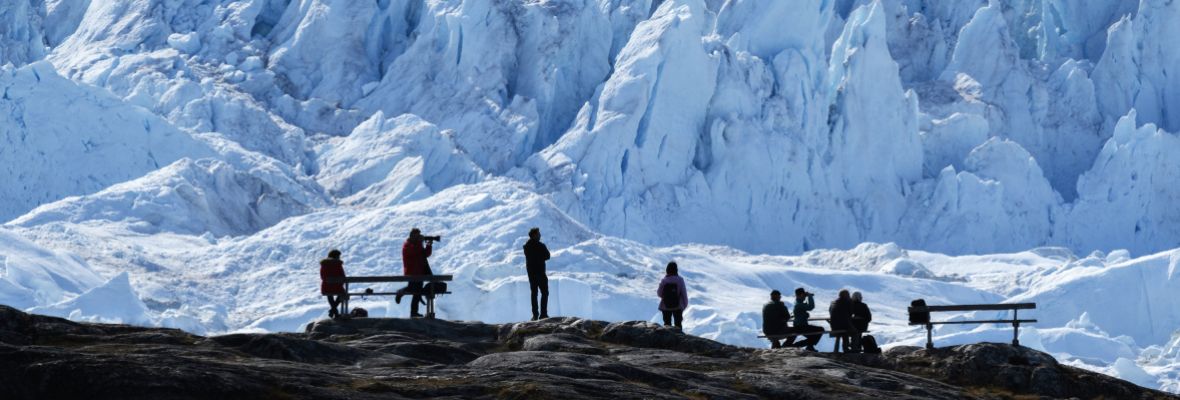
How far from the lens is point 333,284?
21.6 meters

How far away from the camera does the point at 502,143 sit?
234ft

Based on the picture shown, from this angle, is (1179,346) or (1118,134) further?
(1118,134)

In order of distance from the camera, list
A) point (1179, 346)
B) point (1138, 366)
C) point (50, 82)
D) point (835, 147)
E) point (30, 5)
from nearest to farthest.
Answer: point (1138, 366) → point (1179, 346) → point (50, 82) → point (835, 147) → point (30, 5)

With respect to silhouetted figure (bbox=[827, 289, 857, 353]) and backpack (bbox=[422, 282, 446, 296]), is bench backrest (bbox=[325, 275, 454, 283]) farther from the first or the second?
silhouetted figure (bbox=[827, 289, 857, 353])

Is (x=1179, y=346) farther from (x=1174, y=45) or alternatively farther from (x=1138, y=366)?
(x=1174, y=45)

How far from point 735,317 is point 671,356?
33.4 metres

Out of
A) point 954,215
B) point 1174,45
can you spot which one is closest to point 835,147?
point 954,215

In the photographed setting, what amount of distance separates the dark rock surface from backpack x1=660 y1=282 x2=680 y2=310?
102 centimetres

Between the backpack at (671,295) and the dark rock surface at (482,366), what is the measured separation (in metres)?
1.02

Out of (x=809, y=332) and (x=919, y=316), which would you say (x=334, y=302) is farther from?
(x=919, y=316)

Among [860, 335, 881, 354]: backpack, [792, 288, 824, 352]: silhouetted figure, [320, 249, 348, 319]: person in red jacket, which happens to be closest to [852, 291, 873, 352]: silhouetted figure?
[860, 335, 881, 354]: backpack

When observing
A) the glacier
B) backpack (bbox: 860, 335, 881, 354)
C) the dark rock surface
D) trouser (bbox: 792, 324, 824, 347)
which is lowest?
the dark rock surface

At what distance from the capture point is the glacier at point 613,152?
59688mm

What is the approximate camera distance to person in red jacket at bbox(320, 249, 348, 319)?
21.5 meters
